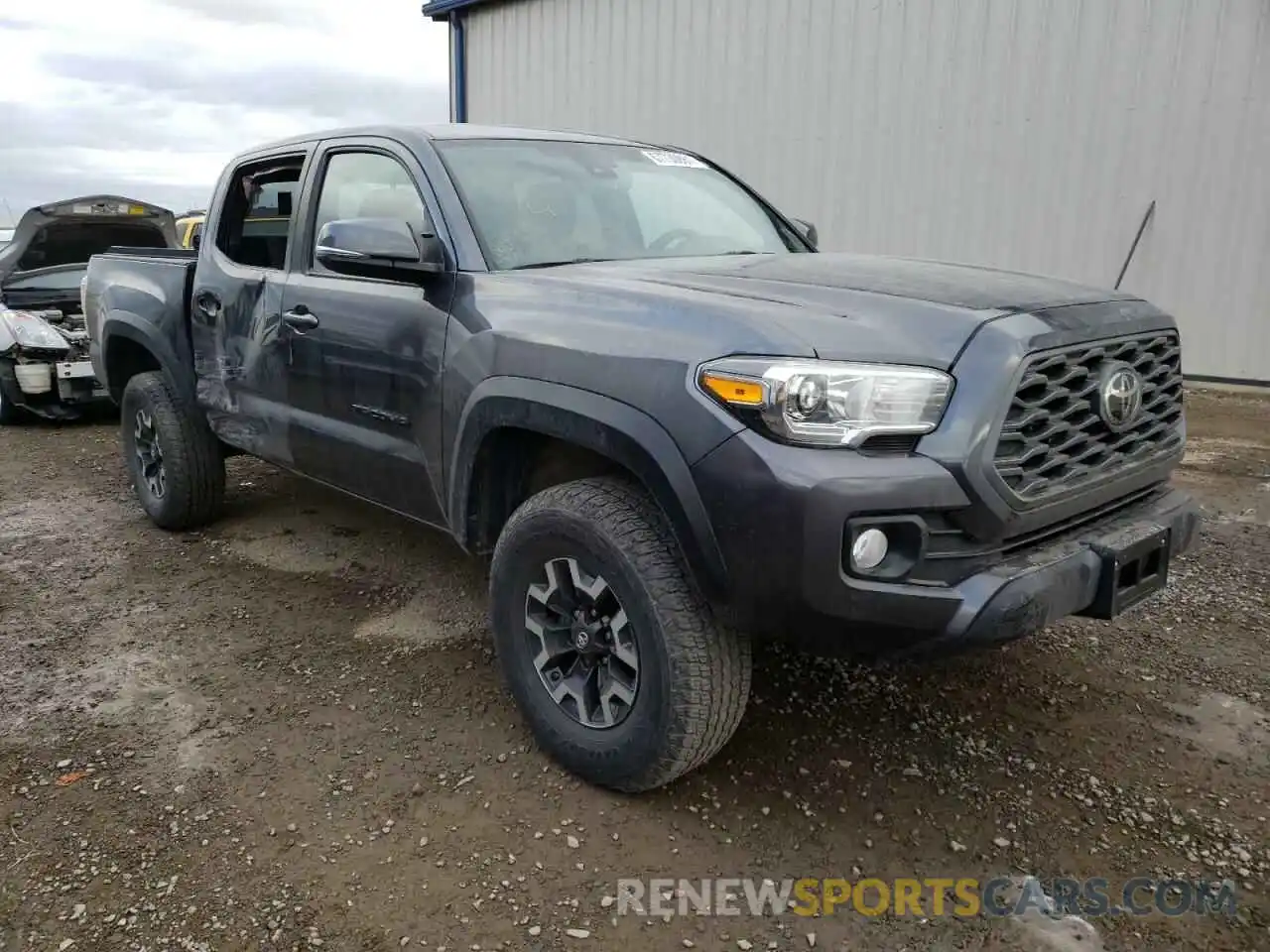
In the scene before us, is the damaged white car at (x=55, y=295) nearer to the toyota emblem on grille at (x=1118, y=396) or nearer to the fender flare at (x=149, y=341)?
the fender flare at (x=149, y=341)

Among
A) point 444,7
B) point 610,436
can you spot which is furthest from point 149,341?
point 444,7

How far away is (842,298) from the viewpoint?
2.53 metres

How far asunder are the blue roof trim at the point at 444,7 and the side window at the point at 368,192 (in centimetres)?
1045

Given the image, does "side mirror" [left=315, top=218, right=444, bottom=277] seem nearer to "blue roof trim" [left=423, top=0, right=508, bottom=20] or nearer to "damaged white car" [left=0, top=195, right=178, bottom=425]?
"damaged white car" [left=0, top=195, right=178, bottom=425]

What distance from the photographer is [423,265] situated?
308 centimetres

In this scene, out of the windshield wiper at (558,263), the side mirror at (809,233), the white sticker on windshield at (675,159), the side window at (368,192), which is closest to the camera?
the windshield wiper at (558,263)

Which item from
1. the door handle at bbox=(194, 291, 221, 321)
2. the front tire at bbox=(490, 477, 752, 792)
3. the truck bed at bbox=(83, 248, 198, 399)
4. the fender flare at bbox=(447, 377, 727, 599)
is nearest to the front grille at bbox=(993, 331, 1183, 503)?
the fender flare at bbox=(447, 377, 727, 599)

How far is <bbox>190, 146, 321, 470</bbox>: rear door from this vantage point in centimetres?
387

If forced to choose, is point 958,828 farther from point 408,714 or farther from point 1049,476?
point 408,714

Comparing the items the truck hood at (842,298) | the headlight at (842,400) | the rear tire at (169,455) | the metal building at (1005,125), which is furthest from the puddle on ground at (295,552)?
the metal building at (1005,125)

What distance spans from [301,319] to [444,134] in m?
0.87

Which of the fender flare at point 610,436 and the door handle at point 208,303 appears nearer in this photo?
the fender flare at point 610,436

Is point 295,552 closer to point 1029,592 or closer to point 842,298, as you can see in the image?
point 842,298

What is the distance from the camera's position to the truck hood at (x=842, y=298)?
2293mm
